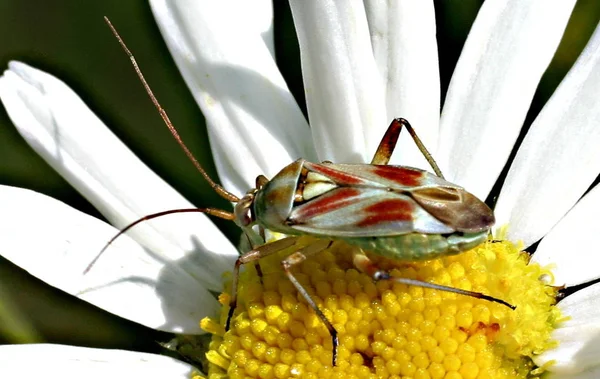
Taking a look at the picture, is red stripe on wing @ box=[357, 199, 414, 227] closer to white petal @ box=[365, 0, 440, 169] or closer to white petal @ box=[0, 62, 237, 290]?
white petal @ box=[365, 0, 440, 169]

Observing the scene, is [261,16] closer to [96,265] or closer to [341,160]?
[341,160]

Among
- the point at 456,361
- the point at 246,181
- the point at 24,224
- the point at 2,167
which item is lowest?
the point at 456,361

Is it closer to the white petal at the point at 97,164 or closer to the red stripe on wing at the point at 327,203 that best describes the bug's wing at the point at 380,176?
the red stripe on wing at the point at 327,203

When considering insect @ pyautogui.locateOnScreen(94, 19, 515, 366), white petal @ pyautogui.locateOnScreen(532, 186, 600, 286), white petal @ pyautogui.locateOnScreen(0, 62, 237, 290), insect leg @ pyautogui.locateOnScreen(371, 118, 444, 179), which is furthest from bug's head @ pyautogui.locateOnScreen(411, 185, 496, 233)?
white petal @ pyautogui.locateOnScreen(0, 62, 237, 290)

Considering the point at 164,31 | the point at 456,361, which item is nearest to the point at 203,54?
the point at 164,31

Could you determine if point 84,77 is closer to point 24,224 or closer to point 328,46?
point 24,224

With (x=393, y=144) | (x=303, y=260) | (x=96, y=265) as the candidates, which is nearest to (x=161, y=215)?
(x=96, y=265)
